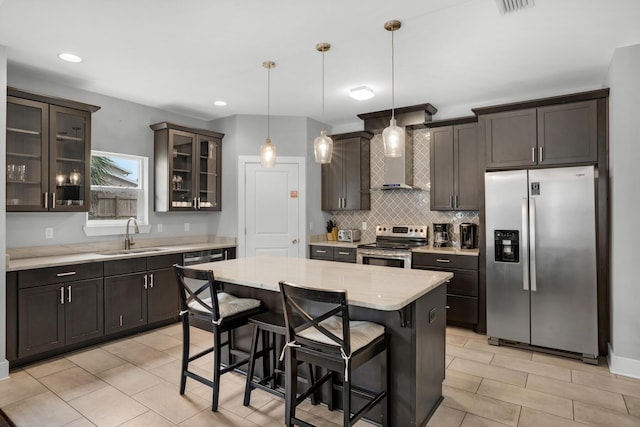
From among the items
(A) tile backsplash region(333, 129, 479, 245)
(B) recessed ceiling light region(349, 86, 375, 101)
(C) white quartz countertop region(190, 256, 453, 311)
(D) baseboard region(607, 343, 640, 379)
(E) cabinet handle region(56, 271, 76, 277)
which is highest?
(B) recessed ceiling light region(349, 86, 375, 101)

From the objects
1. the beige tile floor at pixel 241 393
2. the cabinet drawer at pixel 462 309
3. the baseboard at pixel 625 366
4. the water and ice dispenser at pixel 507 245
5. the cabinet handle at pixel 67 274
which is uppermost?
the water and ice dispenser at pixel 507 245

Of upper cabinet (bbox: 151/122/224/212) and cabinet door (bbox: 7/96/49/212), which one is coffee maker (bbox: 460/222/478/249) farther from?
cabinet door (bbox: 7/96/49/212)

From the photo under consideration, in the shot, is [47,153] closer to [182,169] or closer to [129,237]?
[129,237]

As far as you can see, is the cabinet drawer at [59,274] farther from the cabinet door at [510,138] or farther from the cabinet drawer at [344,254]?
the cabinet door at [510,138]

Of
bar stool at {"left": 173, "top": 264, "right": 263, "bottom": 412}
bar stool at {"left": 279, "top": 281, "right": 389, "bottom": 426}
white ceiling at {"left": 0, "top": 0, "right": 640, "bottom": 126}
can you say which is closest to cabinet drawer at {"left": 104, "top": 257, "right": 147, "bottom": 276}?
bar stool at {"left": 173, "top": 264, "right": 263, "bottom": 412}

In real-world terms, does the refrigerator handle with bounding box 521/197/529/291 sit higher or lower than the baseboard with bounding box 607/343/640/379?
higher

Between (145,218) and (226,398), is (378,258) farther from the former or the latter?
(145,218)

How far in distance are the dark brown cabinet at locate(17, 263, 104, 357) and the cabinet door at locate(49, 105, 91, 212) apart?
26.4 inches

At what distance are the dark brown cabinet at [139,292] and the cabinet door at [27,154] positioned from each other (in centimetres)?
91

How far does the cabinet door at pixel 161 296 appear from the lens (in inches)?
164

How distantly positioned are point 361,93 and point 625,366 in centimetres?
353

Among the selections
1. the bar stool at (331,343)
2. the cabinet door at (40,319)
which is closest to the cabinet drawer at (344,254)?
the bar stool at (331,343)

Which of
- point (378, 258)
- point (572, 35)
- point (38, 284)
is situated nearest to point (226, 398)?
point (38, 284)

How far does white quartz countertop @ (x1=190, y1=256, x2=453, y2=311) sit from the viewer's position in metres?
2.04
